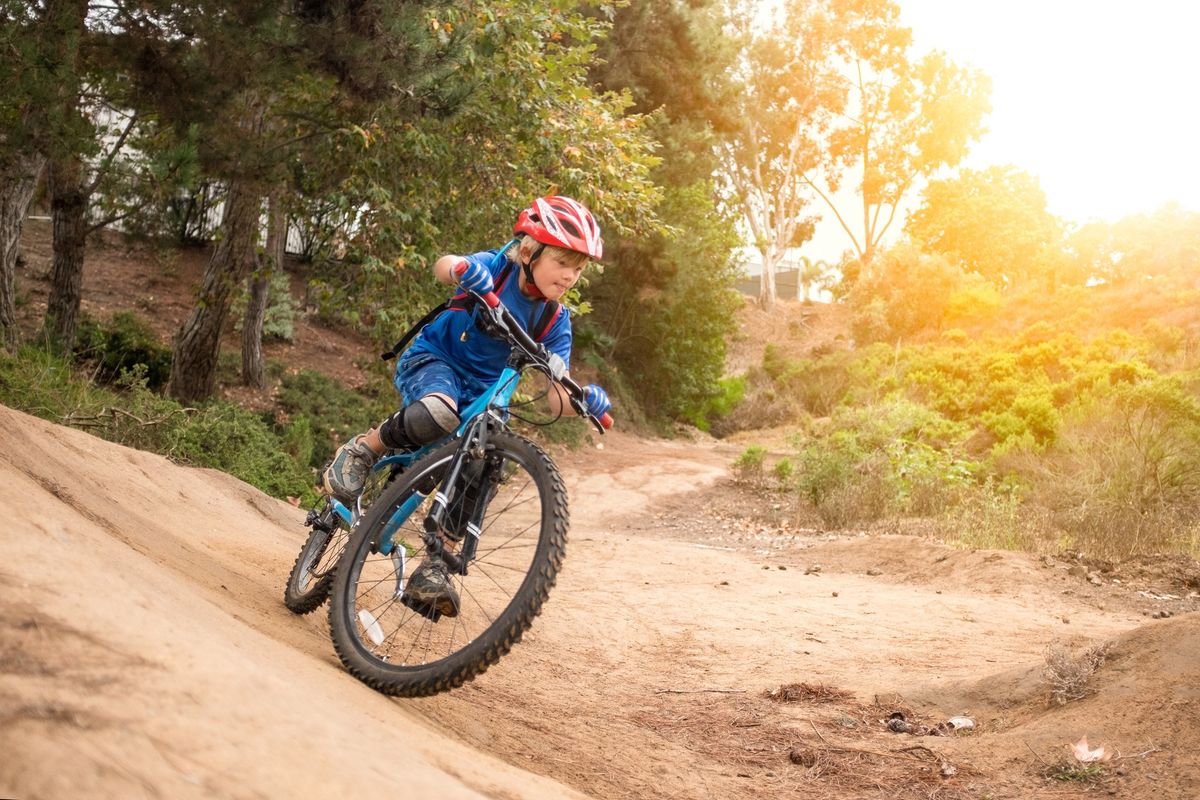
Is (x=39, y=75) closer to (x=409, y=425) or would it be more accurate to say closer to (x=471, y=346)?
(x=471, y=346)

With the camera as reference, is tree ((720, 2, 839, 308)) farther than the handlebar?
Yes

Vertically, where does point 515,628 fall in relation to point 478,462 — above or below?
below

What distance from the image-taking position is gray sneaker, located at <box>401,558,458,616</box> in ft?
12.3

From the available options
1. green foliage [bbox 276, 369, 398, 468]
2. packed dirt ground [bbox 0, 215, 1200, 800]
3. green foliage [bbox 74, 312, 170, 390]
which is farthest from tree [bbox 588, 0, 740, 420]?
packed dirt ground [bbox 0, 215, 1200, 800]

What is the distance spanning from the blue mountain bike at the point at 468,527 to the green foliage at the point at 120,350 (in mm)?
9748

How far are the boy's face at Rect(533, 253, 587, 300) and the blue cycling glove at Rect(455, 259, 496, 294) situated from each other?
0.33m

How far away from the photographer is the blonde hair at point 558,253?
13.1ft

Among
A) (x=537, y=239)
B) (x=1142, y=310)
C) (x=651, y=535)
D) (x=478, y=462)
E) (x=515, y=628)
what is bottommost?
(x=651, y=535)

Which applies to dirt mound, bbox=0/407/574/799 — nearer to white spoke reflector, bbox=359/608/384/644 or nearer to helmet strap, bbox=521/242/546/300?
white spoke reflector, bbox=359/608/384/644

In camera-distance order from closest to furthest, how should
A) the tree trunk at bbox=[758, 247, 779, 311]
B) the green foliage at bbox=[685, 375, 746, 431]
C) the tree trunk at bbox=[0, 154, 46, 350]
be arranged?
the tree trunk at bbox=[0, 154, 46, 350] < the green foliage at bbox=[685, 375, 746, 431] < the tree trunk at bbox=[758, 247, 779, 311]

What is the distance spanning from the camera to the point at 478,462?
3795 millimetres

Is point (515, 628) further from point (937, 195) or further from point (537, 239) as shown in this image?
point (937, 195)

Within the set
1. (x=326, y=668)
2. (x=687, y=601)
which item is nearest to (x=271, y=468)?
(x=687, y=601)

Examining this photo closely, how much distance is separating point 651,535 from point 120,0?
8365mm
